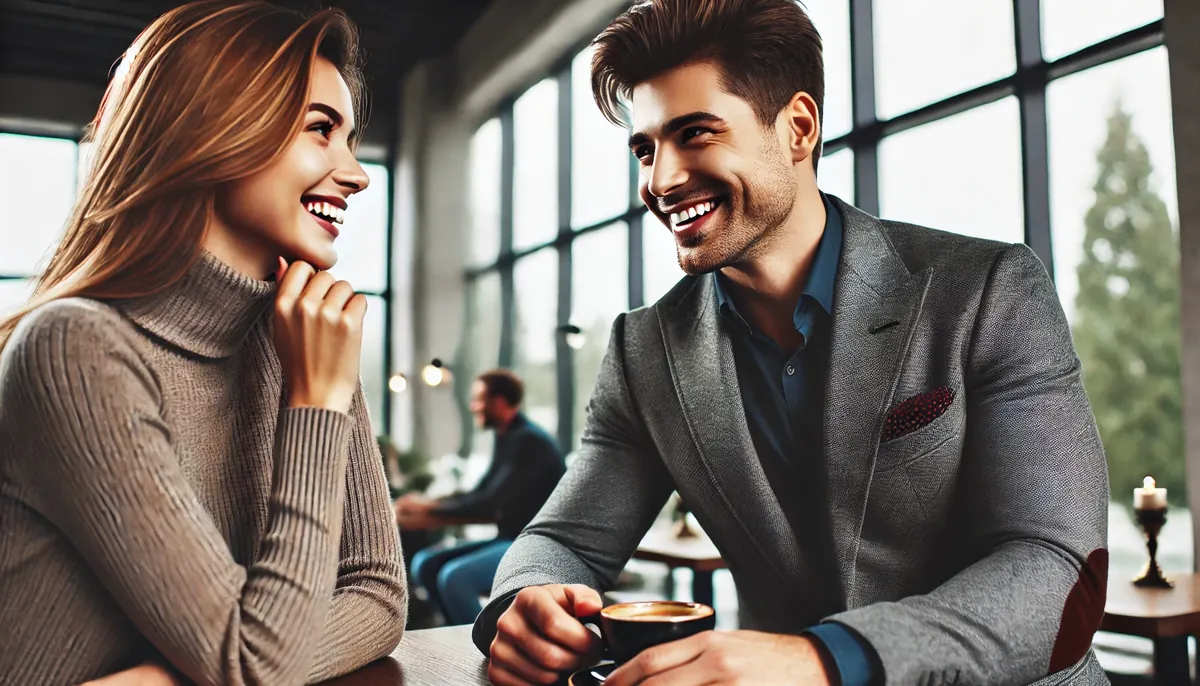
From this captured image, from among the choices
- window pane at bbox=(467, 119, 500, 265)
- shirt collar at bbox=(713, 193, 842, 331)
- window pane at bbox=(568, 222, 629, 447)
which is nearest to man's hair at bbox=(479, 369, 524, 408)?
window pane at bbox=(568, 222, 629, 447)

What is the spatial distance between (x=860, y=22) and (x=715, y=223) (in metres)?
3.59

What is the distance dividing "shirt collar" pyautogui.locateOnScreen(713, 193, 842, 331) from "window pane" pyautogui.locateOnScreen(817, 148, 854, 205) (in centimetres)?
315

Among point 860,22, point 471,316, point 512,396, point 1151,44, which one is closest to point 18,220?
point 471,316

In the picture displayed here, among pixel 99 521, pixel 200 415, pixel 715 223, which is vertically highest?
pixel 715 223

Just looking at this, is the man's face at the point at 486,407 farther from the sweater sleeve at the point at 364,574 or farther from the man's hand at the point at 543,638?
the man's hand at the point at 543,638

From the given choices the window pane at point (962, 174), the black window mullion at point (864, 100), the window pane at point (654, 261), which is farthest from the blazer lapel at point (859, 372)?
the window pane at point (654, 261)

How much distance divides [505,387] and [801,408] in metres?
4.34

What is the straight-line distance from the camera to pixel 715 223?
56.6 inches

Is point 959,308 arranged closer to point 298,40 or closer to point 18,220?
point 298,40

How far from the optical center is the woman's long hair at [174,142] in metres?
1.06

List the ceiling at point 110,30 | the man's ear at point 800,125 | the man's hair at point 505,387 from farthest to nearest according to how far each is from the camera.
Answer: the ceiling at point 110,30
the man's hair at point 505,387
the man's ear at point 800,125

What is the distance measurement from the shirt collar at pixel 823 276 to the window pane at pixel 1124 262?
2.38 m

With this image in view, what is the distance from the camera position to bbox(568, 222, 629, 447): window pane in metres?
6.43

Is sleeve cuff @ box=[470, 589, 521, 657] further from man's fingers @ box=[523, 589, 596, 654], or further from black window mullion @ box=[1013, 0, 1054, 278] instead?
black window mullion @ box=[1013, 0, 1054, 278]
